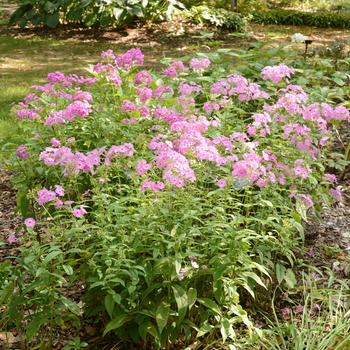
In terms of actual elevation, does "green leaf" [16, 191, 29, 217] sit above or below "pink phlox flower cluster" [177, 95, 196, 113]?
below

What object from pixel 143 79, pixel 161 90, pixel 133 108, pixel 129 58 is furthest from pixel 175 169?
pixel 129 58

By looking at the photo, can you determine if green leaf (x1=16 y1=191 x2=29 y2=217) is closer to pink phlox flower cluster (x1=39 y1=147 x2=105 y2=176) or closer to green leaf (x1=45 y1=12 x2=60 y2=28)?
pink phlox flower cluster (x1=39 y1=147 x2=105 y2=176)

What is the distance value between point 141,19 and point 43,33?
5.28 feet

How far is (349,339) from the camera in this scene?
271 centimetres

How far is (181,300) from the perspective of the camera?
2605 mm

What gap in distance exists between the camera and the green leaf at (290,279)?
3.24m

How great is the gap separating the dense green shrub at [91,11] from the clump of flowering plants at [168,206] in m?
6.53

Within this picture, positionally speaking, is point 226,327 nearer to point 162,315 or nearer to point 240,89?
point 162,315

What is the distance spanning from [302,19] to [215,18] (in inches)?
84.9

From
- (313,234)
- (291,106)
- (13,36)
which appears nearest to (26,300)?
(291,106)

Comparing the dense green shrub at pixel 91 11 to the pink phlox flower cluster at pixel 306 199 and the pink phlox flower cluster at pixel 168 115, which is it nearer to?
the pink phlox flower cluster at pixel 168 115

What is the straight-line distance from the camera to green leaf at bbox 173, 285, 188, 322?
2.59 metres

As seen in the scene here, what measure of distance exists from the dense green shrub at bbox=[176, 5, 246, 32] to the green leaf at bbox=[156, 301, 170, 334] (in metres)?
8.24

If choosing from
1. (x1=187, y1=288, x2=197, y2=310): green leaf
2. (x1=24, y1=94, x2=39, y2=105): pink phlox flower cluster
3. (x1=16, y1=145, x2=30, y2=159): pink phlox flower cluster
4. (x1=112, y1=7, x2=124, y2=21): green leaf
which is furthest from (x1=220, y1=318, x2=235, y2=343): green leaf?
(x1=112, y1=7, x2=124, y2=21): green leaf
